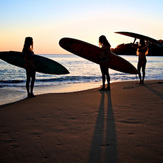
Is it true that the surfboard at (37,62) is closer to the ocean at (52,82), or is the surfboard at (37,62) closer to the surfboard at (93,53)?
the ocean at (52,82)

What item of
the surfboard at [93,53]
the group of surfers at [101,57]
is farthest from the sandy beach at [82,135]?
the surfboard at [93,53]

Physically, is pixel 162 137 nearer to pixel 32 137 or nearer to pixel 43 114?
pixel 32 137

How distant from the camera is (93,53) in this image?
880cm

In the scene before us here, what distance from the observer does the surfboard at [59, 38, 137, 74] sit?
870 centimetres

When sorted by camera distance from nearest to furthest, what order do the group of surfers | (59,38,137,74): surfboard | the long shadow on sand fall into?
the long shadow on sand, the group of surfers, (59,38,137,74): surfboard

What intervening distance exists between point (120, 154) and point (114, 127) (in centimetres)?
81

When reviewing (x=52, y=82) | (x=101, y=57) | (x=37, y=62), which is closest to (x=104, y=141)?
(x=101, y=57)

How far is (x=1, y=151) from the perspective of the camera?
2197mm

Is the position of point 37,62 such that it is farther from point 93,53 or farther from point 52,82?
point 52,82

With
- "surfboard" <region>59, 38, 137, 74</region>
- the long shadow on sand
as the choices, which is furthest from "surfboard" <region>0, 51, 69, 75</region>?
the long shadow on sand

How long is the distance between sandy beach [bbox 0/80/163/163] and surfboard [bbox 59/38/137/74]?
4.93 m

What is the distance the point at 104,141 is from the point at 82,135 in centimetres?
32

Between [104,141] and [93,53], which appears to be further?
[93,53]

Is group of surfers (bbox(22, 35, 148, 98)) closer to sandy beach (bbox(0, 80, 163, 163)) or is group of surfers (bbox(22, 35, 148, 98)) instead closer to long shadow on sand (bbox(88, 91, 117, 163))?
sandy beach (bbox(0, 80, 163, 163))
